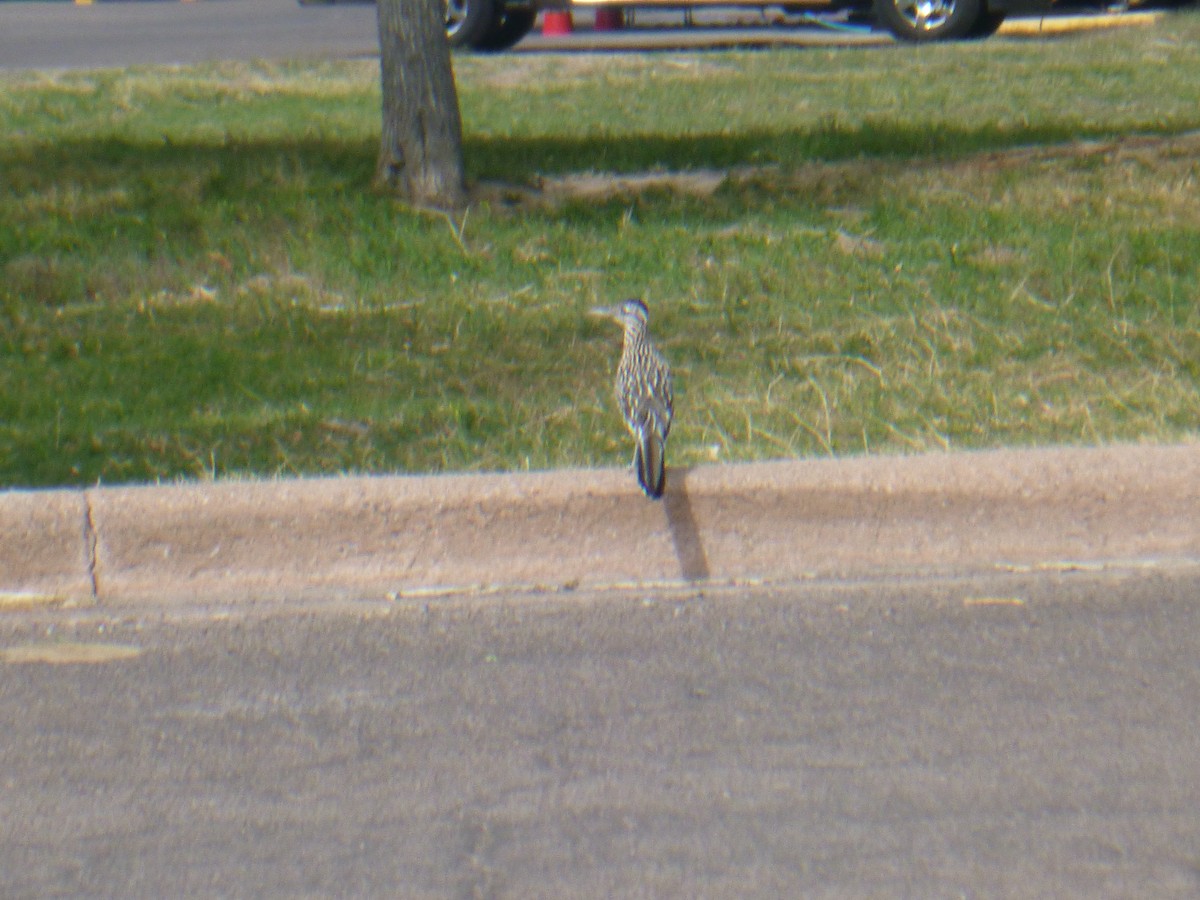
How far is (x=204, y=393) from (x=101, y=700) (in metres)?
2.65

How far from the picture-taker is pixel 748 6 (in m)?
17.9

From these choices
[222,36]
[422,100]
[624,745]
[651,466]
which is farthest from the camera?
[222,36]

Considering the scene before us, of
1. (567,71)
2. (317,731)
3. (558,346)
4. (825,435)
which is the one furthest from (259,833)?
(567,71)

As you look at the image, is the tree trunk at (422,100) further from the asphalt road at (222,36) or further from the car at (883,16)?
the asphalt road at (222,36)

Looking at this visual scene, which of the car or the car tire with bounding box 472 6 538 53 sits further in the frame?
the car tire with bounding box 472 6 538 53

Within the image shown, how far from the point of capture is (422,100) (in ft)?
29.8

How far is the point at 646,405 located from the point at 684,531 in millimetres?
399

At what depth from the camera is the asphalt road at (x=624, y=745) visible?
3.58 meters

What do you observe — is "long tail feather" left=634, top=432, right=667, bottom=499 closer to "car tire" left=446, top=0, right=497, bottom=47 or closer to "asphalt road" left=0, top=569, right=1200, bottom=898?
"asphalt road" left=0, top=569, right=1200, bottom=898

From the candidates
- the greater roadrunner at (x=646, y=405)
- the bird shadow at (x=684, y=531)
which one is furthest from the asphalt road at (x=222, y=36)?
the bird shadow at (x=684, y=531)

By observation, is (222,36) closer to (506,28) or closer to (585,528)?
(506,28)

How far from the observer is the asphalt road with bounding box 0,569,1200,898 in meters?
3.58

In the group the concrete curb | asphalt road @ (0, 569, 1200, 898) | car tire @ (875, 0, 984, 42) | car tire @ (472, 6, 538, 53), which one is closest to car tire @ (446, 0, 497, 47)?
car tire @ (472, 6, 538, 53)

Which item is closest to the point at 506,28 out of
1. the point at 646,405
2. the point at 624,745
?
the point at 646,405
